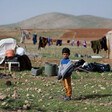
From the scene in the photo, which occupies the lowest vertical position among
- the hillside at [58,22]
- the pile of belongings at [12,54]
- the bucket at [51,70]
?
the bucket at [51,70]

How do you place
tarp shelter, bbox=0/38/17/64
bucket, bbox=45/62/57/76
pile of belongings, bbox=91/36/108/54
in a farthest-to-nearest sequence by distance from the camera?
pile of belongings, bbox=91/36/108/54, tarp shelter, bbox=0/38/17/64, bucket, bbox=45/62/57/76

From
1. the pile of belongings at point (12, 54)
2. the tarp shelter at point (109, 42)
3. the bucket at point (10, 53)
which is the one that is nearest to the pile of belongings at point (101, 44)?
the tarp shelter at point (109, 42)

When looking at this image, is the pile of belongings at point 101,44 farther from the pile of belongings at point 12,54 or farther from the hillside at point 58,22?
the hillside at point 58,22

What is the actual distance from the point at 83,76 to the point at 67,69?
443 centimetres

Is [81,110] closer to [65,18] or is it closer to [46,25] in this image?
[46,25]

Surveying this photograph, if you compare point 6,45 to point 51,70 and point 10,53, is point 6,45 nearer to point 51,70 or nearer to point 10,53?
point 10,53

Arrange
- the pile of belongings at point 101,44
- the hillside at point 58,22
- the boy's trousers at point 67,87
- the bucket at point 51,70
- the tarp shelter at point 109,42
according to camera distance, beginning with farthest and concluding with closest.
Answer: the hillside at point 58,22 → the pile of belongings at point 101,44 → the tarp shelter at point 109,42 → the bucket at point 51,70 → the boy's trousers at point 67,87

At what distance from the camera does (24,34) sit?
61.2 ft

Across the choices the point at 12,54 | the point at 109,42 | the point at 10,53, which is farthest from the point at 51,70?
the point at 109,42

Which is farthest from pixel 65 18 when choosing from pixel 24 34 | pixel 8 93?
pixel 8 93

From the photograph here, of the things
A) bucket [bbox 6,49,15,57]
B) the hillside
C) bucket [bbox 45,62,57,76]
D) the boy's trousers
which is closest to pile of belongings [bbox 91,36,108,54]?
bucket [bbox 45,62,57,76]

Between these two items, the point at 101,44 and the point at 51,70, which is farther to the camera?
the point at 101,44

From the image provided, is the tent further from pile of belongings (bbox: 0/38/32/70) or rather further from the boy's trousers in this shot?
the boy's trousers

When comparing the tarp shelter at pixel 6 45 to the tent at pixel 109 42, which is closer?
the tarp shelter at pixel 6 45
